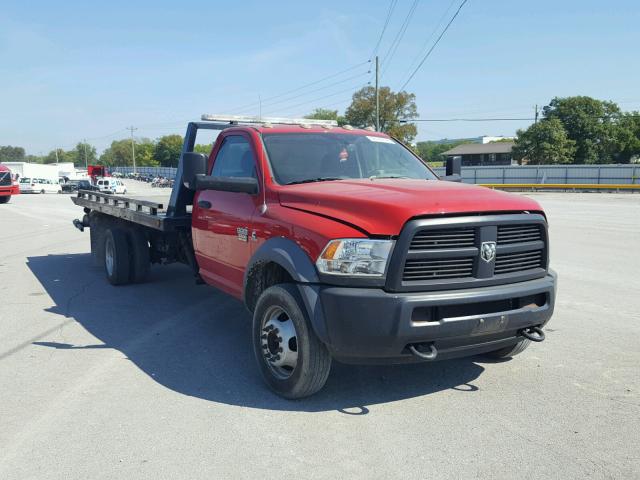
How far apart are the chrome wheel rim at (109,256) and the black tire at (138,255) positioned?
31cm

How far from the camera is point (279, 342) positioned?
165 inches

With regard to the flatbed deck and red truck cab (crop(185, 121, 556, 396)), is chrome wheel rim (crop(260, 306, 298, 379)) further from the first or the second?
the flatbed deck

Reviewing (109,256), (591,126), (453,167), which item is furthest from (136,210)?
(591,126)

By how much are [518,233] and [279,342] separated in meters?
1.87

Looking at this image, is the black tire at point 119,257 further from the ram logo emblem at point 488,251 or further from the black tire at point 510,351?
the ram logo emblem at point 488,251

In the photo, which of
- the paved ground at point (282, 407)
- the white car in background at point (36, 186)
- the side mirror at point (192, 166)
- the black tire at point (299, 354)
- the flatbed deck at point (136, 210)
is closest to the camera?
the paved ground at point (282, 407)

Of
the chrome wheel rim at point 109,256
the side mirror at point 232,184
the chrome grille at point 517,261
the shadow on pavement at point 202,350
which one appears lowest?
the shadow on pavement at point 202,350

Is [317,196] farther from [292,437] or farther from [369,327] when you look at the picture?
[292,437]

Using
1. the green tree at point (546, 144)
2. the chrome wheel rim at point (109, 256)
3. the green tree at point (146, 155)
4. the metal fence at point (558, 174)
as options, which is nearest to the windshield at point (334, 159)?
Result: the chrome wheel rim at point (109, 256)

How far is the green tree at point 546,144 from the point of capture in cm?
6369

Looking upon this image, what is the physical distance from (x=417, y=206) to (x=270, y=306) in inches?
52.8

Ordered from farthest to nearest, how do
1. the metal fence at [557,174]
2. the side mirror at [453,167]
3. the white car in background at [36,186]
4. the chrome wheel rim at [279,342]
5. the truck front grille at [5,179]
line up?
the white car in background at [36,186], the metal fence at [557,174], the truck front grille at [5,179], the side mirror at [453,167], the chrome wheel rim at [279,342]

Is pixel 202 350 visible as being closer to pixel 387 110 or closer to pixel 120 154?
pixel 387 110

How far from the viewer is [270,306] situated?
426 cm
